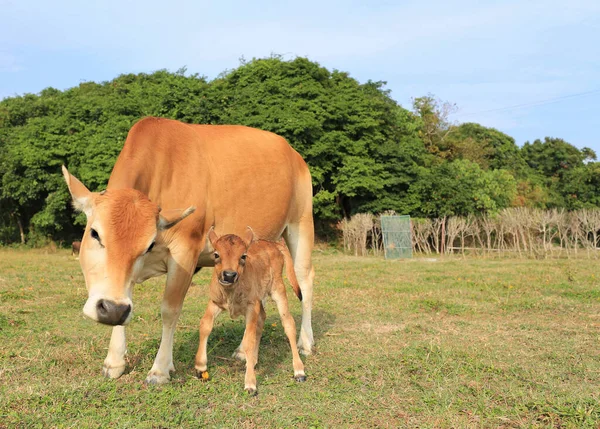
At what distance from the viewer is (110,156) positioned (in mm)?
27562

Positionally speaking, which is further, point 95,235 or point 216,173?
point 216,173

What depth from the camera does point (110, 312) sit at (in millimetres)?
3830

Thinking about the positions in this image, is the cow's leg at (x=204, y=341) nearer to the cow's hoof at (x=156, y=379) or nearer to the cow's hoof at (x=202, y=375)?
the cow's hoof at (x=202, y=375)

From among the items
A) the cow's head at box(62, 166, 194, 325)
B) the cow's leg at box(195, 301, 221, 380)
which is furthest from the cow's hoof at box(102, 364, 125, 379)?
the cow's head at box(62, 166, 194, 325)

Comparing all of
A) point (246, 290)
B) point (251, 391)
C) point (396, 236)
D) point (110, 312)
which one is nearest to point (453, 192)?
point (396, 236)

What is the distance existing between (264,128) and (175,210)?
24.3 metres

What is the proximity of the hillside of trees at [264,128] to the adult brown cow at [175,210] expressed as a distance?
72.0ft

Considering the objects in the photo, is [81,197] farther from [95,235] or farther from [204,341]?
[204,341]

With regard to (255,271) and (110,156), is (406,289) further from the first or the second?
(110,156)

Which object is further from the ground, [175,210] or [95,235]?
[175,210]

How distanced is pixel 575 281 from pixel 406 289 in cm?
436

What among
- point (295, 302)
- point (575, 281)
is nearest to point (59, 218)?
point (295, 302)

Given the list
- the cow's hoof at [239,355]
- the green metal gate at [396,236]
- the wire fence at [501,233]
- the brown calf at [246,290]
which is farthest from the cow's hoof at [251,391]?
the wire fence at [501,233]

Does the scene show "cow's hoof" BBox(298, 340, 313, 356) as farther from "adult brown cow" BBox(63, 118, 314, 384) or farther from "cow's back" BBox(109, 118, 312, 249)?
"cow's back" BBox(109, 118, 312, 249)
